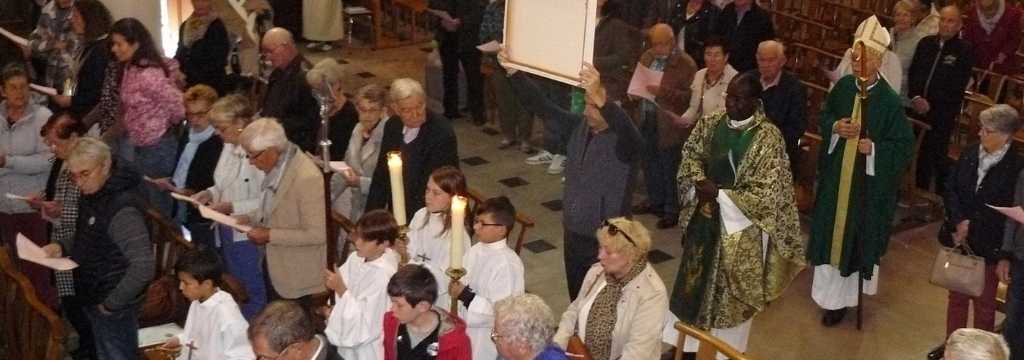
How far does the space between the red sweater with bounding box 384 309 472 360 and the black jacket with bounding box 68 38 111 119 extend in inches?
153

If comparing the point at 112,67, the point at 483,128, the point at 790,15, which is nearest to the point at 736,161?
the point at 112,67

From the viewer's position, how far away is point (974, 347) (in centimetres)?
471

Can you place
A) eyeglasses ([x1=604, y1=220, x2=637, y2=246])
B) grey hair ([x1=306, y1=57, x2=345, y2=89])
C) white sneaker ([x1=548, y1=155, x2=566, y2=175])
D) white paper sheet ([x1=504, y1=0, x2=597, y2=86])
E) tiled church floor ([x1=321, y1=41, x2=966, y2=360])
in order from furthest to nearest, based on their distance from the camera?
white sneaker ([x1=548, y1=155, x2=566, y2=175]) < grey hair ([x1=306, y1=57, x2=345, y2=89]) < tiled church floor ([x1=321, y1=41, x2=966, y2=360]) < eyeglasses ([x1=604, y1=220, x2=637, y2=246]) < white paper sheet ([x1=504, y1=0, x2=597, y2=86])

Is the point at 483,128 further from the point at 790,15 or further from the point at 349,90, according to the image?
the point at 790,15

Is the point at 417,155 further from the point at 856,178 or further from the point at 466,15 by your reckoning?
the point at 466,15

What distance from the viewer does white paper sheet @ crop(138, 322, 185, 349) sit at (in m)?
6.77

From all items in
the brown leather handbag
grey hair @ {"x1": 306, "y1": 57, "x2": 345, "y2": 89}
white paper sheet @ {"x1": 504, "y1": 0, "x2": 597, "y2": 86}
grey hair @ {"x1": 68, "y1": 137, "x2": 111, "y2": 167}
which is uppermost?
white paper sheet @ {"x1": 504, "y1": 0, "x2": 597, "y2": 86}

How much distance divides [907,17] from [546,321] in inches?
234

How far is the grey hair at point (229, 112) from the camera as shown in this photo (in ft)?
23.2

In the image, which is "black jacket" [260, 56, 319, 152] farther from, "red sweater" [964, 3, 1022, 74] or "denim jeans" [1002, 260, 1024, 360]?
"red sweater" [964, 3, 1022, 74]

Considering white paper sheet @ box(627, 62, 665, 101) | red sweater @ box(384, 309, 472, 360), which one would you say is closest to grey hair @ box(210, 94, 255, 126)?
red sweater @ box(384, 309, 472, 360)

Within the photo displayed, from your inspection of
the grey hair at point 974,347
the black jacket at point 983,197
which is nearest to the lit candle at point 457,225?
the grey hair at point 974,347

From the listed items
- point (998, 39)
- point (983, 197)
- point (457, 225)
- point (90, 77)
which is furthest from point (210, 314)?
point (998, 39)

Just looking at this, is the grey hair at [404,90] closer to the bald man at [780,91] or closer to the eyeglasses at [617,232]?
the eyeglasses at [617,232]
